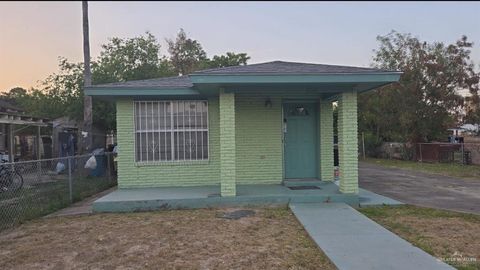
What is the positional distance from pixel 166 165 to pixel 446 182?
355 inches

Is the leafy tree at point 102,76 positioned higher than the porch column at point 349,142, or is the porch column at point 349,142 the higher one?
the leafy tree at point 102,76

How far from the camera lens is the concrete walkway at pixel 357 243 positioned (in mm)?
4691

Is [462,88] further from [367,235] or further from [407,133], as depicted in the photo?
[367,235]

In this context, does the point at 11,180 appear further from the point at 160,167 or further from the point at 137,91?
the point at 160,167

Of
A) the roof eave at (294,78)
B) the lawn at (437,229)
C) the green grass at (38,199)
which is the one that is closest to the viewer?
the lawn at (437,229)

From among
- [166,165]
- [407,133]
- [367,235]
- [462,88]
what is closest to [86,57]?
[166,165]

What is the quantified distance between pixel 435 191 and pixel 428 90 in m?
13.4

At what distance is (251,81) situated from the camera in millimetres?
8023

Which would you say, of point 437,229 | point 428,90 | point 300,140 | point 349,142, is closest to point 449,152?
point 428,90

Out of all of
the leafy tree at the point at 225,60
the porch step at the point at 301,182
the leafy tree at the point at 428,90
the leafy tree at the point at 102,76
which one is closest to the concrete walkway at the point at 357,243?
the porch step at the point at 301,182

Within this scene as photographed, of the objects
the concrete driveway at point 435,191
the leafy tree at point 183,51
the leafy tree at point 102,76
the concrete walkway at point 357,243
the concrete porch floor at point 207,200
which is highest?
the leafy tree at point 183,51

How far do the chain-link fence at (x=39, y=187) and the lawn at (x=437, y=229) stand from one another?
6.53 m

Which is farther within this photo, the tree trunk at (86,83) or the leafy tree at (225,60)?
the leafy tree at (225,60)

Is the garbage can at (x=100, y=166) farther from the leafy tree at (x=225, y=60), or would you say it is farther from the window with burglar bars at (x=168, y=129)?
the leafy tree at (x=225, y=60)
